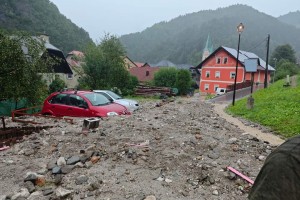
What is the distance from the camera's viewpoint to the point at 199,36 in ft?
450

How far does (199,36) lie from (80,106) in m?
131

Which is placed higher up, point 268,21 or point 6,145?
point 268,21

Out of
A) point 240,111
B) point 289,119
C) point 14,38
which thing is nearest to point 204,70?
point 240,111

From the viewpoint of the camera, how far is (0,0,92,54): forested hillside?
56.2 metres

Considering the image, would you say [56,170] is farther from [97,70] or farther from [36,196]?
[97,70]

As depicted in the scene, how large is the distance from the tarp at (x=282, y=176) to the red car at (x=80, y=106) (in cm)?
1124

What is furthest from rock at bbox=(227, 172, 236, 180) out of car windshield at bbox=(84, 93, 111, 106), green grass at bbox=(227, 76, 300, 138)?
car windshield at bbox=(84, 93, 111, 106)

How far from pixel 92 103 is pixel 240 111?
367 inches

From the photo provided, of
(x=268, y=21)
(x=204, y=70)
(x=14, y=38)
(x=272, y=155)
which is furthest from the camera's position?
(x=268, y=21)

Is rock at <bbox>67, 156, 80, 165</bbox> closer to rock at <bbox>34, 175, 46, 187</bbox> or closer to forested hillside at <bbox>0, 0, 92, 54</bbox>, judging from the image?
rock at <bbox>34, 175, 46, 187</bbox>

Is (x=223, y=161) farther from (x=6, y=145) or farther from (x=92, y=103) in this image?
(x=92, y=103)

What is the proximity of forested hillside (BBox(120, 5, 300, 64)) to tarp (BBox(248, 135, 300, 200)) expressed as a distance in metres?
116

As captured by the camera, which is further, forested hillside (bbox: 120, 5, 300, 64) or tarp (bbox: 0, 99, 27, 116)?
forested hillside (bbox: 120, 5, 300, 64)

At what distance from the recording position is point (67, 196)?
17.0 feet
